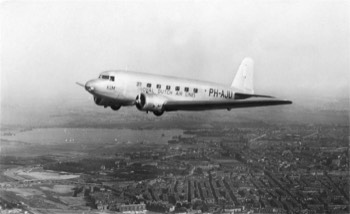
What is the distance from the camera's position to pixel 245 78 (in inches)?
540

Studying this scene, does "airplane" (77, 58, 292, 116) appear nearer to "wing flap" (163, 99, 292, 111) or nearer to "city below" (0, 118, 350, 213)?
"wing flap" (163, 99, 292, 111)

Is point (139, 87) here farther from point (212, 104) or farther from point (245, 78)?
point (245, 78)

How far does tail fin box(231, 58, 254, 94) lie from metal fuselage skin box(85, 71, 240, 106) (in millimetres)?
1727

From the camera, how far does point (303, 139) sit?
1978cm

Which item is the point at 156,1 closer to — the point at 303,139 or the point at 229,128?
the point at 229,128

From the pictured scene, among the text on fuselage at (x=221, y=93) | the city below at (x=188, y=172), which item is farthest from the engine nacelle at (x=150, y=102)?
the city below at (x=188, y=172)

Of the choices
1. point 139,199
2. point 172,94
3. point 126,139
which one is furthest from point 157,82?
point 139,199

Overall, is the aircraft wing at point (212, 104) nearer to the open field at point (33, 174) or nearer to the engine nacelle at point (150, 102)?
the engine nacelle at point (150, 102)

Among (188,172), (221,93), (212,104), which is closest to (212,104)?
(212,104)

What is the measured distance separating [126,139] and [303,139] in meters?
7.15

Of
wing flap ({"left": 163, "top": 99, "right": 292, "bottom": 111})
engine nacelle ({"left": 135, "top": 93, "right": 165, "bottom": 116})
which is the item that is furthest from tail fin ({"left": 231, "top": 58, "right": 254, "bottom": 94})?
engine nacelle ({"left": 135, "top": 93, "right": 165, "bottom": 116})

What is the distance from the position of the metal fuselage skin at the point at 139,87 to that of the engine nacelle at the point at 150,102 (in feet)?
0.37

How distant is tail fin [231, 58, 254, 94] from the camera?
Result: 1351 centimetres

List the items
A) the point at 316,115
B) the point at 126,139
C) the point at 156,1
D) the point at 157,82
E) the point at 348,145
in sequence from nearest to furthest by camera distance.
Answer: the point at 157,82, the point at 156,1, the point at 126,139, the point at 316,115, the point at 348,145
